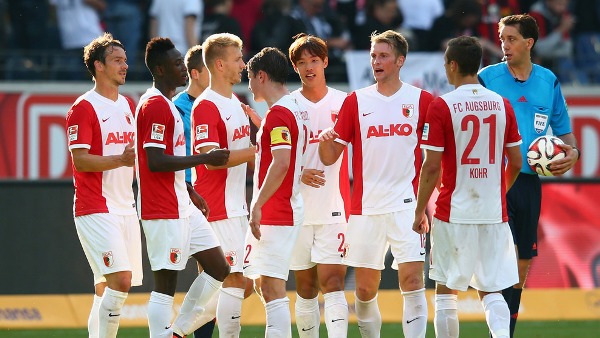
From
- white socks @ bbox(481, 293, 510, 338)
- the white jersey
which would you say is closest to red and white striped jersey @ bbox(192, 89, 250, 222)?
the white jersey

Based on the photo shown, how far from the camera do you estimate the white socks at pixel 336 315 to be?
28.2 feet

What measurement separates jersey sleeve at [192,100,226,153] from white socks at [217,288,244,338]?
118cm

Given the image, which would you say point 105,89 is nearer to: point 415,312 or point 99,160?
point 99,160

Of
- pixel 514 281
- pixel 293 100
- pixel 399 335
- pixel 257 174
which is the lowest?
pixel 399 335

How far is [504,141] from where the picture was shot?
8023mm

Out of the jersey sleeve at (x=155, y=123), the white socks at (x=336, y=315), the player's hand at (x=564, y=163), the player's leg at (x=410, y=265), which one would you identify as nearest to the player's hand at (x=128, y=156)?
the jersey sleeve at (x=155, y=123)

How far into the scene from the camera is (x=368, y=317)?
341 inches

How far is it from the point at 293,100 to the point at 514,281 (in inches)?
82.4

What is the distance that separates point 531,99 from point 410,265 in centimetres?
182

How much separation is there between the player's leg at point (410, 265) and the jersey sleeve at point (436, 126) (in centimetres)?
81

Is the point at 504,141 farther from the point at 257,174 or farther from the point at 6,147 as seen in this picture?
the point at 6,147

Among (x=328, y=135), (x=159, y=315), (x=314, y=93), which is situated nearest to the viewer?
(x=159, y=315)

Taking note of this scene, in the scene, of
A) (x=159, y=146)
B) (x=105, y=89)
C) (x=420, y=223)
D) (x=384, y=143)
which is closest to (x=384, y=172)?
(x=384, y=143)

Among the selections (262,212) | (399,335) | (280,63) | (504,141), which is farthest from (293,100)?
(399,335)
